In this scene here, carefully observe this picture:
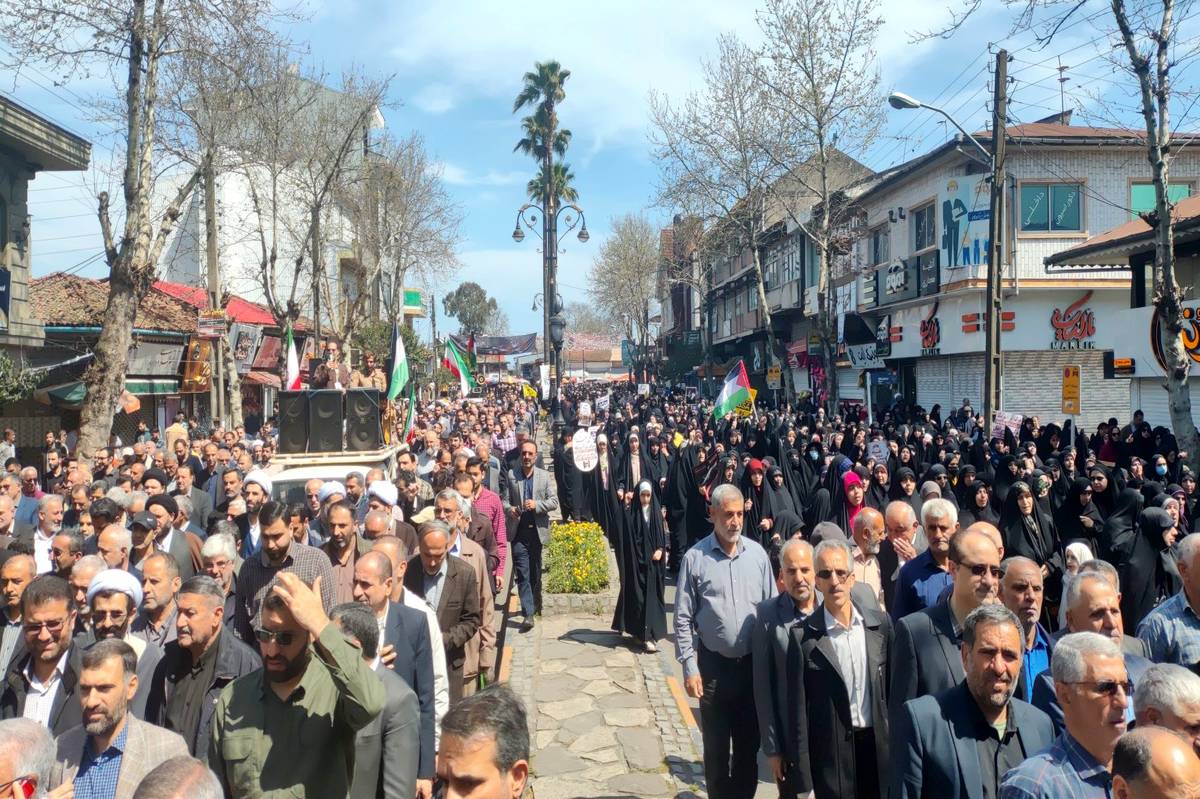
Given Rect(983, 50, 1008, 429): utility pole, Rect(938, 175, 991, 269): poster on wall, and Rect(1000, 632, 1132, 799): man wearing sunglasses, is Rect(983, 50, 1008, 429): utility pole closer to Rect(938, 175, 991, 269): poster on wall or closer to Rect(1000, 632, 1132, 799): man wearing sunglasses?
Rect(938, 175, 991, 269): poster on wall

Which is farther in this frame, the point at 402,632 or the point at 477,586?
the point at 477,586

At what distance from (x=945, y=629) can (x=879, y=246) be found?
2895cm

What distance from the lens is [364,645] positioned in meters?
3.78

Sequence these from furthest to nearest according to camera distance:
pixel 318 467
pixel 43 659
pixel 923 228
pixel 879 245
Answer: pixel 879 245 < pixel 923 228 < pixel 318 467 < pixel 43 659

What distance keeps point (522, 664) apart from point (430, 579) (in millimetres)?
3025

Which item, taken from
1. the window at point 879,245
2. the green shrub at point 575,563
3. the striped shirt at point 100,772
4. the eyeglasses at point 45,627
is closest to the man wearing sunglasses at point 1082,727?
the striped shirt at point 100,772

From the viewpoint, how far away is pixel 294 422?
11539 millimetres

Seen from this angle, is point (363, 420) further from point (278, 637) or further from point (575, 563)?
point (278, 637)

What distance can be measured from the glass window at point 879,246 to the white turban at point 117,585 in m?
29.0

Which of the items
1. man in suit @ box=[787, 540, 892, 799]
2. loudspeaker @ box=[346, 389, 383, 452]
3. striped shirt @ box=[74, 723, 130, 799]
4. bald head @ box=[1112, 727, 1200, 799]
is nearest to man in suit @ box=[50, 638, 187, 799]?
striped shirt @ box=[74, 723, 130, 799]

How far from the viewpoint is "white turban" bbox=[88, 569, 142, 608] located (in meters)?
4.29

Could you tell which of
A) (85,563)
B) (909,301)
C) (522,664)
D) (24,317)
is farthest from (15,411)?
(909,301)

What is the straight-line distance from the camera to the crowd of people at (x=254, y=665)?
2777mm

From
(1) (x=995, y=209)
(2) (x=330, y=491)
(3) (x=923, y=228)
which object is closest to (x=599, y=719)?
(2) (x=330, y=491)
